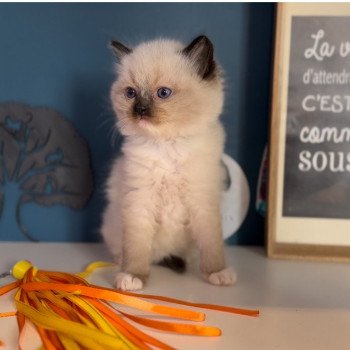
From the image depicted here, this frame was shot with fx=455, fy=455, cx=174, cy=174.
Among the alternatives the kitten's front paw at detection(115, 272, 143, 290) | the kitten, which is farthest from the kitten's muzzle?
the kitten's front paw at detection(115, 272, 143, 290)

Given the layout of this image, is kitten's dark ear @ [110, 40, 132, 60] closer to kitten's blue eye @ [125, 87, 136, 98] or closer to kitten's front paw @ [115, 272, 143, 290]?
kitten's blue eye @ [125, 87, 136, 98]

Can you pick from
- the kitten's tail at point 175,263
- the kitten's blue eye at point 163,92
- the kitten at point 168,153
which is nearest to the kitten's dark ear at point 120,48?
the kitten at point 168,153

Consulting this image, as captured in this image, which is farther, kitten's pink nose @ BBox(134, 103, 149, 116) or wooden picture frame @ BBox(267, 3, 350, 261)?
wooden picture frame @ BBox(267, 3, 350, 261)

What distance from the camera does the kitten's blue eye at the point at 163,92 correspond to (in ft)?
3.57

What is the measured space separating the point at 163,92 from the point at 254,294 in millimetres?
523

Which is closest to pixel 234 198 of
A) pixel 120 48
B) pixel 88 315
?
pixel 120 48

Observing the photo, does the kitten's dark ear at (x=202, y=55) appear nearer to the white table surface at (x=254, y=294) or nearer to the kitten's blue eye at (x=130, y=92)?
the kitten's blue eye at (x=130, y=92)

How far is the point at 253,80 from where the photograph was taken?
1.42 m

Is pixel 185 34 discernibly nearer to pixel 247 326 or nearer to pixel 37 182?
pixel 37 182

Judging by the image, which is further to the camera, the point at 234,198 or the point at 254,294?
the point at 234,198

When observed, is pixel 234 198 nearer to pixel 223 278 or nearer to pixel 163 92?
pixel 223 278

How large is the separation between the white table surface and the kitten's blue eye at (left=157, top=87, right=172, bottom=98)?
46 cm

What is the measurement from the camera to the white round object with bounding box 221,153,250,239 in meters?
1.44

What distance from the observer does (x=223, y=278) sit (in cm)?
112
